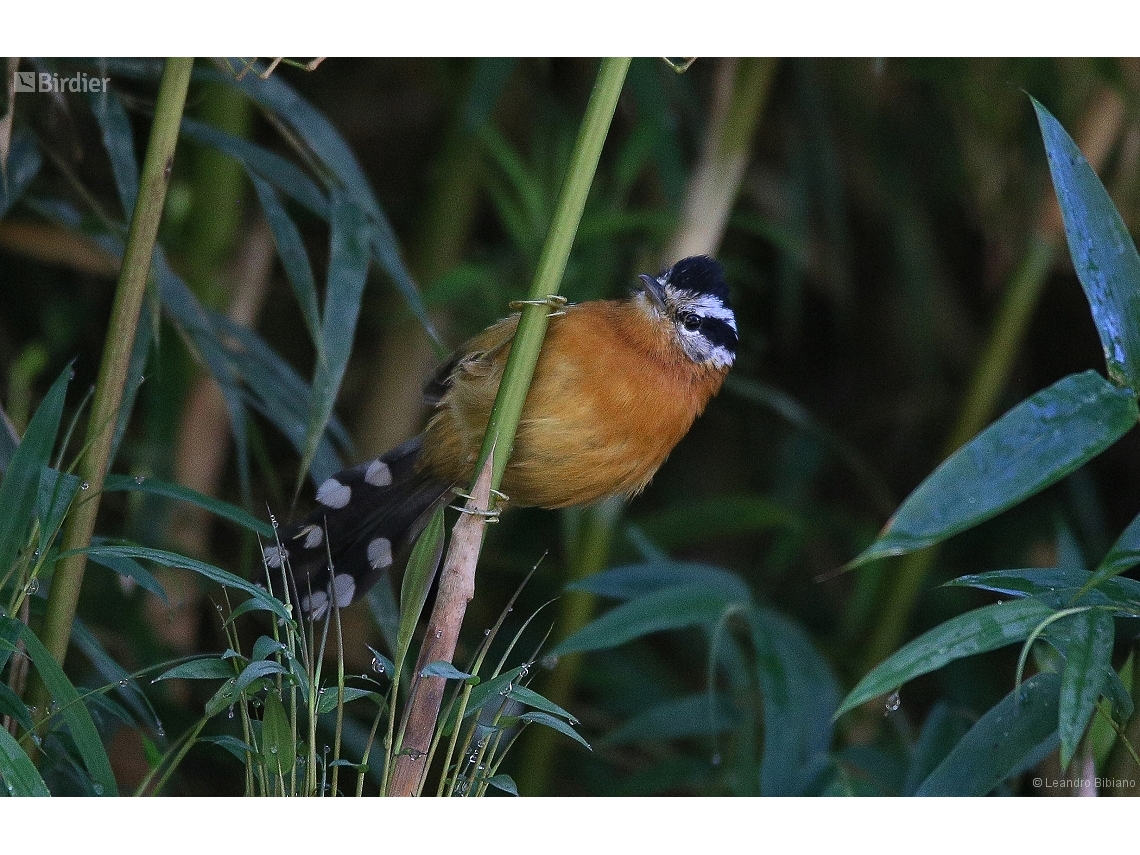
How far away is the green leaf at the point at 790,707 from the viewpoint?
130 cm

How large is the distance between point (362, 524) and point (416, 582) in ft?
1.46

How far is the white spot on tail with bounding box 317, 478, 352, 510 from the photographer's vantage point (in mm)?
1330

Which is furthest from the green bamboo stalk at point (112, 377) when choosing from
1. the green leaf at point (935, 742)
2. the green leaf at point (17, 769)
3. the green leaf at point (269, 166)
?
the green leaf at point (935, 742)

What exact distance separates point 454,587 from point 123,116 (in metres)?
0.70

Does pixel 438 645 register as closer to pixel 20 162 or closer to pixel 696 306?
pixel 696 306

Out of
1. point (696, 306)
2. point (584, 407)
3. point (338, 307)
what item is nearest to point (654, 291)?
point (696, 306)

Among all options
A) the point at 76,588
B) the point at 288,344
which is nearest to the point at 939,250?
the point at 288,344

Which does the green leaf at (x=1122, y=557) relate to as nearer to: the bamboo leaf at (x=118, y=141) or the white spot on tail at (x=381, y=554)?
the white spot on tail at (x=381, y=554)

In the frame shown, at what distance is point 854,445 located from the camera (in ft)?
8.12

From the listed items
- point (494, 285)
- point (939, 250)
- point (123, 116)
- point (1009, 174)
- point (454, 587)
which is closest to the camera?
point (454, 587)

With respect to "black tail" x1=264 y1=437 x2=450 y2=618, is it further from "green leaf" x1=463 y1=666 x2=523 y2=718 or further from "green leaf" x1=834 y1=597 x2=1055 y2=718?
"green leaf" x1=834 y1=597 x2=1055 y2=718

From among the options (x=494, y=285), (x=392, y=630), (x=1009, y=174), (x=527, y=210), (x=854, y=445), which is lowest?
(x=392, y=630)

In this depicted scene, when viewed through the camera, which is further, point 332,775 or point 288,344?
point 288,344
